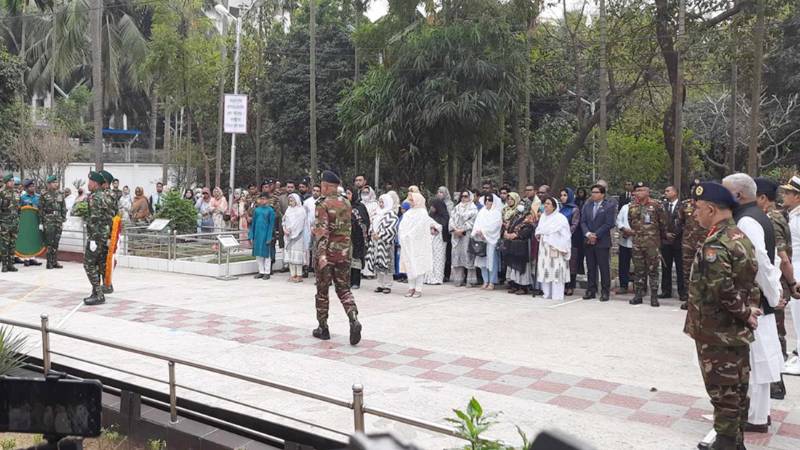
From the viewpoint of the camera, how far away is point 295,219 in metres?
13.5

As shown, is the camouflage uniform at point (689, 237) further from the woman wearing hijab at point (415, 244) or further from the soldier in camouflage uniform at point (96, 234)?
the soldier in camouflage uniform at point (96, 234)

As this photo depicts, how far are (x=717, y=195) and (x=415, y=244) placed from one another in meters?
7.53

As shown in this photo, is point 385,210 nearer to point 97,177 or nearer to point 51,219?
point 97,177

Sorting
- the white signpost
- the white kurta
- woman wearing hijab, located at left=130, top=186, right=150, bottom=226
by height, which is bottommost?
the white kurta

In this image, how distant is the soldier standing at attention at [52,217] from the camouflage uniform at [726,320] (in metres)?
13.7

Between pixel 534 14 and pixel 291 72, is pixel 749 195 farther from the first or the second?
pixel 291 72

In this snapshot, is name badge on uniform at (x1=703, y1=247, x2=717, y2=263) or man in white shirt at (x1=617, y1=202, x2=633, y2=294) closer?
name badge on uniform at (x1=703, y1=247, x2=717, y2=263)

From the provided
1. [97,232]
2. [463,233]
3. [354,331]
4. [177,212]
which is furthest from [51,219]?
[354,331]

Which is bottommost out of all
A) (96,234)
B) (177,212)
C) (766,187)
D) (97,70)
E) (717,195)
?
(96,234)

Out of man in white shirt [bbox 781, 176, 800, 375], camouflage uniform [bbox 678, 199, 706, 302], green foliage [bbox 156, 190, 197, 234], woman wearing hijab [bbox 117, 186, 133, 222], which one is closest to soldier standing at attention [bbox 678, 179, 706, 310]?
camouflage uniform [bbox 678, 199, 706, 302]

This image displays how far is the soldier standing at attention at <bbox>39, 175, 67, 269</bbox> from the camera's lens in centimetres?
1502

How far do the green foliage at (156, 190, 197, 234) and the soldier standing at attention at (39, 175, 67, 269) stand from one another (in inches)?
86.2

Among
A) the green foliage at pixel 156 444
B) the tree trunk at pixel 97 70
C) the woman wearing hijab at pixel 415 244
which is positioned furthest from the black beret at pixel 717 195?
the tree trunk at pixel 97 70

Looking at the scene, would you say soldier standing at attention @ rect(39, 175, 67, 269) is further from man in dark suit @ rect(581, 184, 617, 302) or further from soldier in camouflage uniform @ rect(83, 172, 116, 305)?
man in dark suit @ rect(581, 184, 617, 302)
